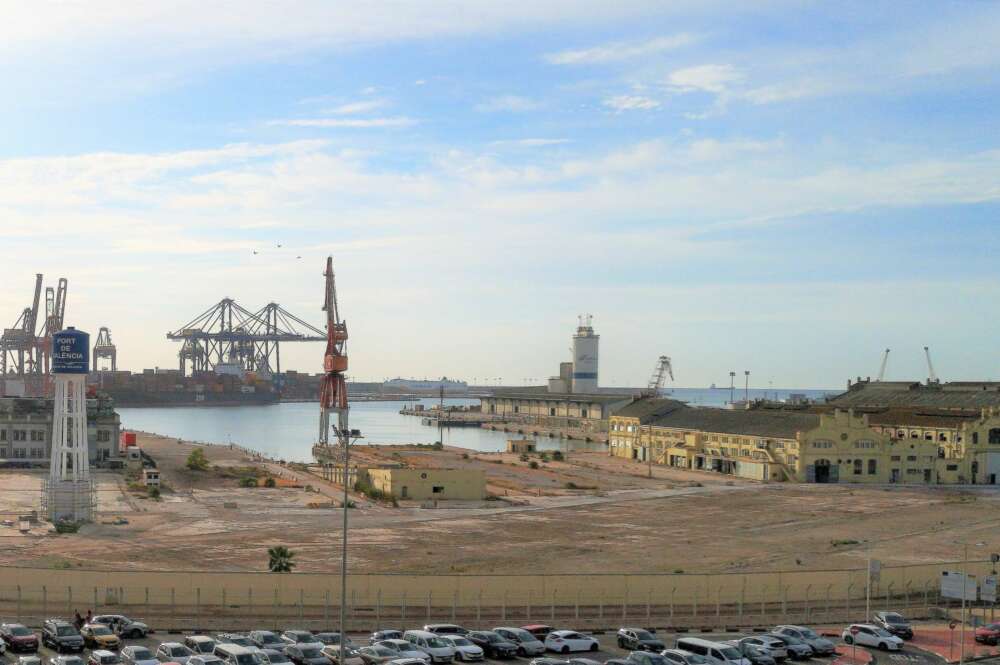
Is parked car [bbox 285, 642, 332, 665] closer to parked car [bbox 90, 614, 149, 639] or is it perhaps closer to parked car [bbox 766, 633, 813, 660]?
parked car [bbox 90, 614, 149, 639]

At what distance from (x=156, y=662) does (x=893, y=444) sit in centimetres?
4848

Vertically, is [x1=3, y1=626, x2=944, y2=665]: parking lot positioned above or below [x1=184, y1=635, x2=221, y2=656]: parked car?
below

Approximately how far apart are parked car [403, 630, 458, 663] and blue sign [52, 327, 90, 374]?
24536 mm

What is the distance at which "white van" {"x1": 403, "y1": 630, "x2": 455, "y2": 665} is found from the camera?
67.4 ft

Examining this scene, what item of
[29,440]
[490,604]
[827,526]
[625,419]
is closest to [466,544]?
[490,604]

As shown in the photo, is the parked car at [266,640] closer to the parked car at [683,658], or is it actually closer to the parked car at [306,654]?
the parked car at [306,654]

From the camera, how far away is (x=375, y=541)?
36.0m

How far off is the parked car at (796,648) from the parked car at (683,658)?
2501 millimetres

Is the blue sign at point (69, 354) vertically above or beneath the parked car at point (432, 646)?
above

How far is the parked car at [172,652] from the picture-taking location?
1975 cm

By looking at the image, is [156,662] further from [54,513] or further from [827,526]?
[827,526]

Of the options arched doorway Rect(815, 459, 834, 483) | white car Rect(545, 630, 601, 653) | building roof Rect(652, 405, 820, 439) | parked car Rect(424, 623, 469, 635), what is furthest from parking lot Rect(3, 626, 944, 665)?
building roof Rect(652, 405, 820, 439)

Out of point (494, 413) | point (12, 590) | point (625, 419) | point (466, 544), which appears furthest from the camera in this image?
point (494, 413)

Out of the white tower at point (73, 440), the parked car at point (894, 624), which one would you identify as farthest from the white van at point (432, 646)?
the white tower at point (73, 440)
